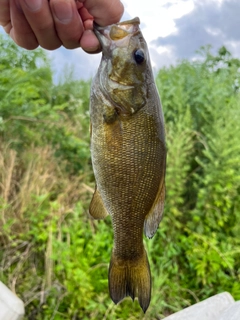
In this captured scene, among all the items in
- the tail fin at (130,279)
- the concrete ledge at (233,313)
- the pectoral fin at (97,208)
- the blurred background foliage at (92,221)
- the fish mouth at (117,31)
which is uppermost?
the fish mouth at (117,31)

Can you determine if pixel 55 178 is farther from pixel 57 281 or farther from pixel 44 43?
pixel 44 43

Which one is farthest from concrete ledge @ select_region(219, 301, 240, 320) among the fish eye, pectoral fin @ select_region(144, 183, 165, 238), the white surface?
the fish eye

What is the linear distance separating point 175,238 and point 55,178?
1082 millimetres

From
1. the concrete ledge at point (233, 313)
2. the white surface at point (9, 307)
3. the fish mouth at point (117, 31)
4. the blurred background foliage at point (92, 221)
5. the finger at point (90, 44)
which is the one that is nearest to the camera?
the fish mouth at point (117, 31)

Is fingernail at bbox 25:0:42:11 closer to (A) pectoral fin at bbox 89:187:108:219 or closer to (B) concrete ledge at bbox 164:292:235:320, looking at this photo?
(A) pectoral fin at bbox 89:187:108:219

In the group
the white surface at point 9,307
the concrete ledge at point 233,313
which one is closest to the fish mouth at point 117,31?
the concrete ledge at point 233,313

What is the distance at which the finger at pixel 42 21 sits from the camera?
1.30 metres

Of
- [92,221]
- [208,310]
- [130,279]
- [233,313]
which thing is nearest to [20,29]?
[130,279]

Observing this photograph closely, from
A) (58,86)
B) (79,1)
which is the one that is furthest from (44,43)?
(58,86)

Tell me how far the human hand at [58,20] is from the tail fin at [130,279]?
70 cm

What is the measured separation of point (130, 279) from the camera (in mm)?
1307

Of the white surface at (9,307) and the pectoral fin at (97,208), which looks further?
the white surface at (9,307)

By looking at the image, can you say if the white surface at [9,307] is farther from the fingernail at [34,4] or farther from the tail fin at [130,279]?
the fingernail at [34,4]

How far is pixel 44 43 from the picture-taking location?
151 centimetres
